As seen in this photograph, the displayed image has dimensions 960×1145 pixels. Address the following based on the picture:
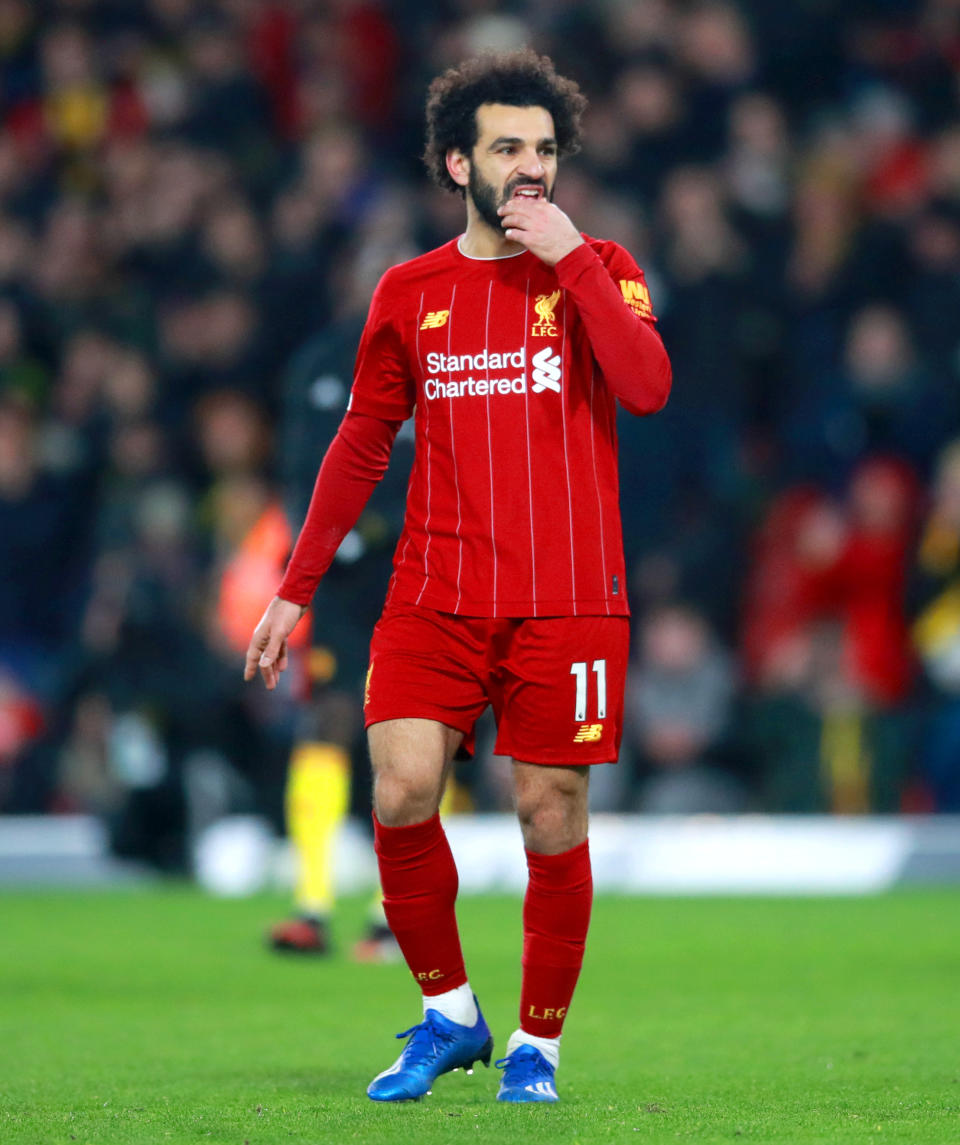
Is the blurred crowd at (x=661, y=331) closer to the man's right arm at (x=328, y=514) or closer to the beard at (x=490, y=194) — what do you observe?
the man's right arm at (x=328, y=514)

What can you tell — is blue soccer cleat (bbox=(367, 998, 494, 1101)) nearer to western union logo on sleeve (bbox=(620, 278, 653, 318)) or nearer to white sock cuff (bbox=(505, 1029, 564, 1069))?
white sock cuff (bbox=(505, 1029, 564, 1069))

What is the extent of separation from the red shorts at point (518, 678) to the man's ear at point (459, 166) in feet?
2.96

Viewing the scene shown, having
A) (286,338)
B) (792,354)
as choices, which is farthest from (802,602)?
(286,338)

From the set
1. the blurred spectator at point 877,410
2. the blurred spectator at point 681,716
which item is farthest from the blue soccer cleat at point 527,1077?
the blurred spectator at point 877,410

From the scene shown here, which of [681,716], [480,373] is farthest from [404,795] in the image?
[681,716]

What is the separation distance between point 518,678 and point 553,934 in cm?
52

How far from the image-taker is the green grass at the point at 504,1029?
12.6 ft

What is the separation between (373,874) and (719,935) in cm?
273

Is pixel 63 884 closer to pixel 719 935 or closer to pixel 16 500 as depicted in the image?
pixel 16 500

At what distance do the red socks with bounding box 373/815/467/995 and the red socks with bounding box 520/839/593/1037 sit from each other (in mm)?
169

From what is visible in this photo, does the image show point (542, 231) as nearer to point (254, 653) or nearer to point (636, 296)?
point (636, 296)

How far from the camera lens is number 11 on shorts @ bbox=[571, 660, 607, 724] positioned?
411 cm

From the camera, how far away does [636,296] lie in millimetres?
4160

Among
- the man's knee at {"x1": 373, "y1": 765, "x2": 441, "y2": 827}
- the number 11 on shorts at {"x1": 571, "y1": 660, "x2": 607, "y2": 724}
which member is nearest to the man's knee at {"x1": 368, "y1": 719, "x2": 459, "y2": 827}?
the man's knee at {"x1": 373, "y1": 765, "x2": 441, "y2": 827}
